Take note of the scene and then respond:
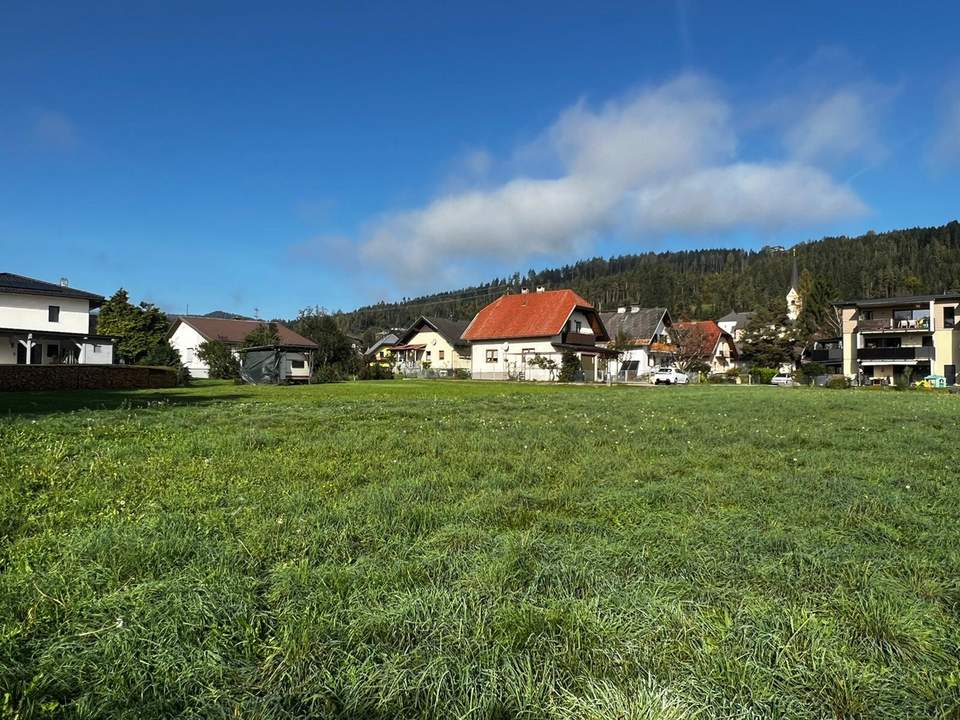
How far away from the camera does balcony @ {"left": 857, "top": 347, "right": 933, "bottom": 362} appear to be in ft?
178

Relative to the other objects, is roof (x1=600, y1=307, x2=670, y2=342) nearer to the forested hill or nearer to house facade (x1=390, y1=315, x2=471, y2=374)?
house facade (x1=390, y1=315, x2=471, y2=374)

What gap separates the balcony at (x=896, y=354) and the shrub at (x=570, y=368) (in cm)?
2998

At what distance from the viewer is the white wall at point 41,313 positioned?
1549 inches

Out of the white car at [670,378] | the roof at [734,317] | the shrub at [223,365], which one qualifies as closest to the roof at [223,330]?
the shrub at [223,365]

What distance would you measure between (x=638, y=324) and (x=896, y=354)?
79.8 feet

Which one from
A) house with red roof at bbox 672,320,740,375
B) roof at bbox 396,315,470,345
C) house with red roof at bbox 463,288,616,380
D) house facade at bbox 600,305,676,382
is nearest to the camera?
house with red roof at bbox 463,288,616,380

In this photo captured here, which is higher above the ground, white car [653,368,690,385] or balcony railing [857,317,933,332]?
balcony railing [857,317,933,332]

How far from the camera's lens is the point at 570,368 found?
159ft

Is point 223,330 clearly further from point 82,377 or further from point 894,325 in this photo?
point 894,325

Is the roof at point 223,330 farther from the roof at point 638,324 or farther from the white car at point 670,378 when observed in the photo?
the roof at point 638,324

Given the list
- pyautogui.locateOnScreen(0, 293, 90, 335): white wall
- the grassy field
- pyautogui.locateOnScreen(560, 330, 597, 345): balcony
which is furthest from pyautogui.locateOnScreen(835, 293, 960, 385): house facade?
pyautogui.locateOnScreen(0, 293, 90, 335): white wall

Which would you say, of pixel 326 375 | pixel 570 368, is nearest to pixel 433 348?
pixel 570 368

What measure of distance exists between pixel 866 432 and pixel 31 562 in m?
10.8

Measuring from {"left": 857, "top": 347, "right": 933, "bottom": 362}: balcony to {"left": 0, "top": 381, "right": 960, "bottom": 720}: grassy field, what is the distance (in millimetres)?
59695
